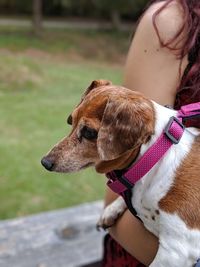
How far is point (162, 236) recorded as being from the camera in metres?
1.53

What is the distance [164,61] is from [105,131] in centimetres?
48

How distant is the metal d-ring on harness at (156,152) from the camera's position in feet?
4.92

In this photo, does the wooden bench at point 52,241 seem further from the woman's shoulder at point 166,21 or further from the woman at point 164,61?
the woman's shoulder at point 166,21

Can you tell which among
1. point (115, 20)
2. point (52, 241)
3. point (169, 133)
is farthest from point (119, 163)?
point (115, 20)

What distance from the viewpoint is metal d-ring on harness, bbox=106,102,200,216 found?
4.92ft

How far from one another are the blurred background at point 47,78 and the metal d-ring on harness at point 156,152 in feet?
6.95

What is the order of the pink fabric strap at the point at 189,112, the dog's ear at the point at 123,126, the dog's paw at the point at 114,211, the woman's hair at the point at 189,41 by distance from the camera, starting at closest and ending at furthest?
1. the dog's ear at the point at 123,126
2. the pink fabric strap at the point at 189,112
3. the woman's hair at the point at 189,41
4. the dog's paw at the point at 114,211

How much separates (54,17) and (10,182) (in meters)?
19.5

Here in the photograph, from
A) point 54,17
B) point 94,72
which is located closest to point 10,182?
point 94,72

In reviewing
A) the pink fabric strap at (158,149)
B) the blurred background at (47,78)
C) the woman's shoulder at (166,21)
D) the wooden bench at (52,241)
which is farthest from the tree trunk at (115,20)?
the pink fabric strap at (158,149)

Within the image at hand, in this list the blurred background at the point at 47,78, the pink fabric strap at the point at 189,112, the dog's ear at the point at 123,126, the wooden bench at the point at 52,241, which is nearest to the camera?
the dog's ear at the point at 123,126

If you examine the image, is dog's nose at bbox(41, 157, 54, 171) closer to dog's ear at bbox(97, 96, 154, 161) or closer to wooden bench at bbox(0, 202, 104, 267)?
dog's ear at bbox(97, 96, 154, 161)

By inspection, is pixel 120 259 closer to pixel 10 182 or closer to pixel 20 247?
pixel 20 247

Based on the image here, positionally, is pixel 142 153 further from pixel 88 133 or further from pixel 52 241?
pixel 52 241
